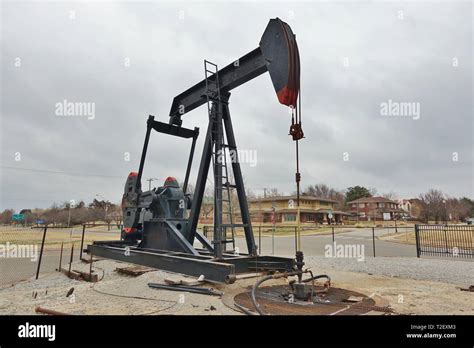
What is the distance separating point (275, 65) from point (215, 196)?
255 cm

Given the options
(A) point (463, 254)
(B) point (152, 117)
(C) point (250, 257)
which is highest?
(B) point (152, 117)

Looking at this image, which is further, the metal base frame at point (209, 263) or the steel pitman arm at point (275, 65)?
the steel pitman arm at point (275, 65)

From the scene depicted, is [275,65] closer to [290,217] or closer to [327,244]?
[327,244]

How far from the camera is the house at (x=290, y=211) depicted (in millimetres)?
49188

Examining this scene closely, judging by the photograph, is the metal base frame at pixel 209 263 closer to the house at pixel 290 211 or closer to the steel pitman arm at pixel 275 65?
the steel pitman arm at pixel 275 65

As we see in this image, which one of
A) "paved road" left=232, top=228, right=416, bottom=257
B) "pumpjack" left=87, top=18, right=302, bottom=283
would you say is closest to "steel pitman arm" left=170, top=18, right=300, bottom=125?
"pumpjack" left=87, top=18, right=302, bottom=283

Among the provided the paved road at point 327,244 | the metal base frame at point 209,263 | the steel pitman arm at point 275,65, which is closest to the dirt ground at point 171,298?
the metal base frame at point 209,263

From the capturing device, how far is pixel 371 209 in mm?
66562

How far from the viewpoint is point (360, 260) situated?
10.0m

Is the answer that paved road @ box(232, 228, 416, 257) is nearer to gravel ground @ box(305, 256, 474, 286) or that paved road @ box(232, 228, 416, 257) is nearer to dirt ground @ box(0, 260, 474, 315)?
gravel ground @ box(305, 256, 474, 286)
